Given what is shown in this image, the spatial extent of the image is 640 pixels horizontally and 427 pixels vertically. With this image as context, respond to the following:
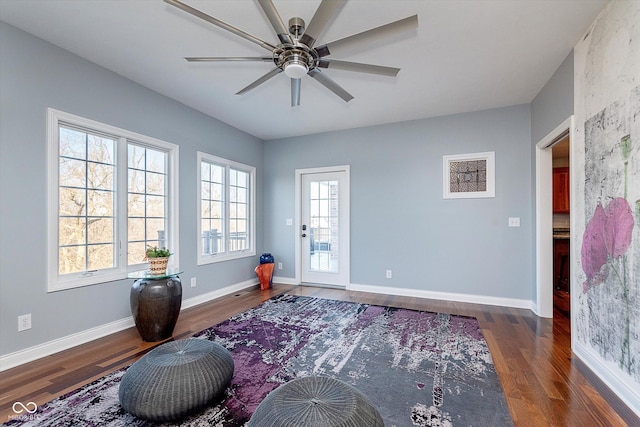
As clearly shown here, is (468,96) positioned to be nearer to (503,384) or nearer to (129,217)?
(503,384)

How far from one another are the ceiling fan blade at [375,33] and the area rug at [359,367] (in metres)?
2.35

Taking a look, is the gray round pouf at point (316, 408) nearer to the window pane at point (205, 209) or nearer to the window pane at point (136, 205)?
the window pane at point (136, 205)

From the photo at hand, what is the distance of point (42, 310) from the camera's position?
2494 millimetres

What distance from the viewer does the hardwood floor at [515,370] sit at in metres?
1.77

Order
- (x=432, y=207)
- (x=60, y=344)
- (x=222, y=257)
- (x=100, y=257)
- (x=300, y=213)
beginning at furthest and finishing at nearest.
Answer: (x=300, y=213) → (x=222, y=257) → (x=432, y=207) → (x=100, y=257) → (x=60, y=344)

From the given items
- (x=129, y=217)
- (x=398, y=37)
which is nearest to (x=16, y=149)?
(x=129, y=217)

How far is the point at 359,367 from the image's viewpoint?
2303mm

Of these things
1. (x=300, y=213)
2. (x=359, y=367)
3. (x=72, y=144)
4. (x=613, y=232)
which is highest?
(x=72, y=144)

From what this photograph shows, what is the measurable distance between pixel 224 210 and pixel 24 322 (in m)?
2.64

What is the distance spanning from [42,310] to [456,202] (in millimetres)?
4885

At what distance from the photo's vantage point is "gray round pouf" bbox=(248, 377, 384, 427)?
50.0 inches

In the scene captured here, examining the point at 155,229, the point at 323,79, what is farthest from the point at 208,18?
the point at 155,229

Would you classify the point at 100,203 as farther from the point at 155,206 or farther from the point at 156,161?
the point at 156,161

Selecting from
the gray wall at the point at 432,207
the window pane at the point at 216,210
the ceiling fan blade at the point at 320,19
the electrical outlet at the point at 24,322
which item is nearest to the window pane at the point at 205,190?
the window pane at the point at 216,210
